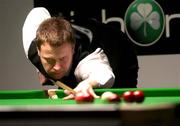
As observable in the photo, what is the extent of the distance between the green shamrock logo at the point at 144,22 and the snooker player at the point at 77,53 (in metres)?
0.90

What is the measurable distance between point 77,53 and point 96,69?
0.43 meters

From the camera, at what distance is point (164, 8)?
4910 millimetres

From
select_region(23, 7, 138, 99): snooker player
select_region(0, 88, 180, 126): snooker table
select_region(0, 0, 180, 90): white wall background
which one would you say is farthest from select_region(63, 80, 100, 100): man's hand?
select_region(0, 0, 180, 90): white wall background

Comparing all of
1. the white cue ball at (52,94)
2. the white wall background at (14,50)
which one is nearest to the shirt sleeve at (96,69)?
the white cue ball at (52,94)

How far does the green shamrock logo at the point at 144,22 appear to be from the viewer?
497 cm

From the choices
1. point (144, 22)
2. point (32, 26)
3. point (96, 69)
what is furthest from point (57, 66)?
point (144, 22)

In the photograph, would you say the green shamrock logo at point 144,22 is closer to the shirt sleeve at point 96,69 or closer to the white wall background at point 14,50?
the white wall background at point 14,50

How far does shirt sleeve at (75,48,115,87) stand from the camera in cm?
302

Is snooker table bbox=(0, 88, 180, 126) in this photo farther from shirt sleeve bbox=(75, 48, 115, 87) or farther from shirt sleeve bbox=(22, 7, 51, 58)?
shirt sleeve bbox=(22, 7, 51, 58)

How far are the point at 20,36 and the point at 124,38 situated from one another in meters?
1.92

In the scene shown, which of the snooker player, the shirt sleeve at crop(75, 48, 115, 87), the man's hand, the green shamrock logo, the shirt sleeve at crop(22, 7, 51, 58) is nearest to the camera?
the man's hand

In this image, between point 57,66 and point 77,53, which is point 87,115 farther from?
point 77,53

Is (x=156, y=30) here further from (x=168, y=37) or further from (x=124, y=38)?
(x=124, y=38)

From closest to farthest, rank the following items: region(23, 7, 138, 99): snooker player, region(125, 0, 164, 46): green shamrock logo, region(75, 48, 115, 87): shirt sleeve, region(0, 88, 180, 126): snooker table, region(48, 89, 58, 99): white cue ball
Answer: region(0, 88, 180, 126): snooker table < region(48, 89, 58, 99): white cue ball < region(75, 48, 115, 87): shirt sleeve < region(23, 7, 138, 99): snooker player < region(125, 0, 164, 46): green shamrock logo
